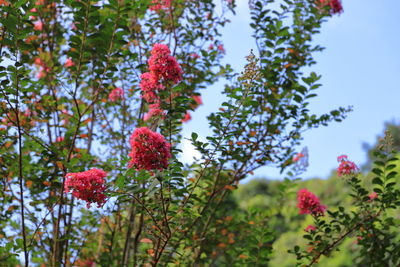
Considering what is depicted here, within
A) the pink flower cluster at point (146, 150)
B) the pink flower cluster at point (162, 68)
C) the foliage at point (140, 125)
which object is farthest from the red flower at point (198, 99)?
the pink flower cluster at point (146, 150)

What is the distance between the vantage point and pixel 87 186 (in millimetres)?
2168

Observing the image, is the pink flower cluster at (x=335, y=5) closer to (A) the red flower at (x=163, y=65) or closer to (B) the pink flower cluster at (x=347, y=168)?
(B) the pink flower cluster at (x=347, y=168)

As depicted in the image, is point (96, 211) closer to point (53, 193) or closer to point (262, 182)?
point (53, 193)

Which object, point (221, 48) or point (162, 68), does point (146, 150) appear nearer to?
point (162, 68)

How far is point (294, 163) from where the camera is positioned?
429cm

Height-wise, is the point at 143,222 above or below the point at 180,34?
below

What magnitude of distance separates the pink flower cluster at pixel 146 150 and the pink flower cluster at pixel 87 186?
0.24 meters

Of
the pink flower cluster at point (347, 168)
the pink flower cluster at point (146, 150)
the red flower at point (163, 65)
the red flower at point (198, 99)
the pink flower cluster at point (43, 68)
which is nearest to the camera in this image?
the pink flower cluster at point (146, 150)

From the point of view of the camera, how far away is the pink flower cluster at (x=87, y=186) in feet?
7.10

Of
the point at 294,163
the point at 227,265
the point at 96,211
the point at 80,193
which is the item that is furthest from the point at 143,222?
the point at 294,163

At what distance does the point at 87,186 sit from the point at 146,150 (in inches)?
14.8

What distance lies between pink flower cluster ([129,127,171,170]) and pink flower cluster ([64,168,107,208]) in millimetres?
240

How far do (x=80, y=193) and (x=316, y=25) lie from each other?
2908 millimetres

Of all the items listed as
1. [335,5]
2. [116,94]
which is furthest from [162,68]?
[335,5]
